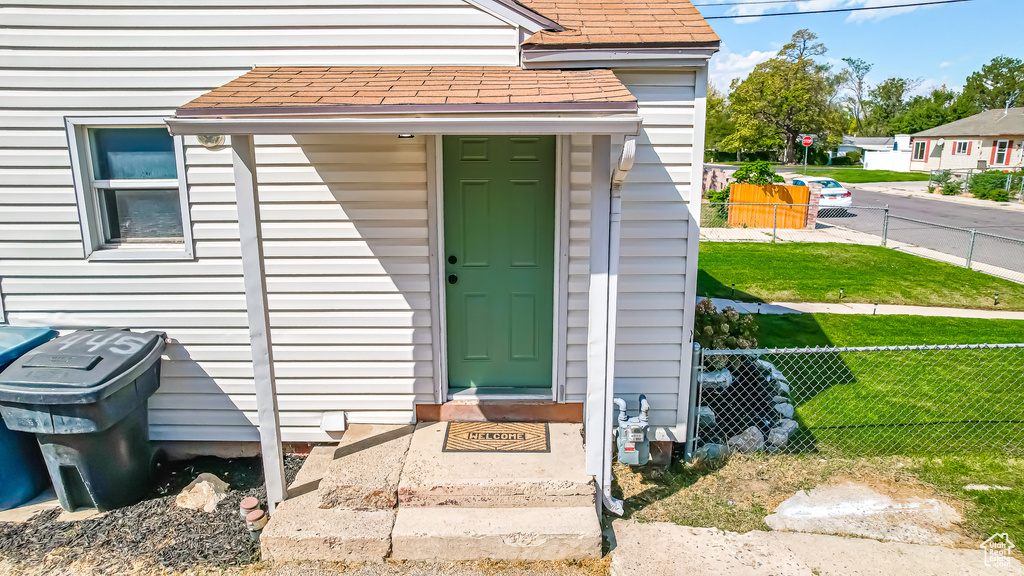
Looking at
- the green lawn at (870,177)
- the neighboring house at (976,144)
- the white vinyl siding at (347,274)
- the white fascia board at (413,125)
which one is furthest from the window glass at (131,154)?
the neighboring house at (976,144)

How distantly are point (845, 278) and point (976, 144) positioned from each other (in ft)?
122

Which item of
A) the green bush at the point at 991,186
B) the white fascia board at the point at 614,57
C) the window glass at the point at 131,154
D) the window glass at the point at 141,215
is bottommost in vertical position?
the green bush at the point at 991,186

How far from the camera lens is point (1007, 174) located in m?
25.3

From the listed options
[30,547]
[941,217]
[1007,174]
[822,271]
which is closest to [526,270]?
[30,547]

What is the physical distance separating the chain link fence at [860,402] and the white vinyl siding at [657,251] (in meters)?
0.26

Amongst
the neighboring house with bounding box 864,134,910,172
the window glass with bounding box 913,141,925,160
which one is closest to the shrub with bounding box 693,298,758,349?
the window glass with bounding box 913,141,925,160

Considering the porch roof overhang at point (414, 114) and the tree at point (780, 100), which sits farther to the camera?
the tree at point (780, 100)

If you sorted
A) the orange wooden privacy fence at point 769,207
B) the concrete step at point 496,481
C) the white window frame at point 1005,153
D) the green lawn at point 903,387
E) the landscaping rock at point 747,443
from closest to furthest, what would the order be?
1. the concrete step at point 496,481
2. the landscaping rock at point 747,443
3. the green lawn at point 903,387
4. the orange wooden privacy fence at point 769,207
5. the white window frame at point 1005,153

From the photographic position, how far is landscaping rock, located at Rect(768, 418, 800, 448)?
492 centimetres

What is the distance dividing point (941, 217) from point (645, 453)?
21170 mm

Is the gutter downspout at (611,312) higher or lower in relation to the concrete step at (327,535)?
higher

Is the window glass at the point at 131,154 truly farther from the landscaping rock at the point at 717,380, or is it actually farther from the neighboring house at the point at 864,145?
the neighboring house at the point at 864,145

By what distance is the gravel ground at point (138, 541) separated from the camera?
144 inches

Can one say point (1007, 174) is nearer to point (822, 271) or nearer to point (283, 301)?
point (822, 271)
